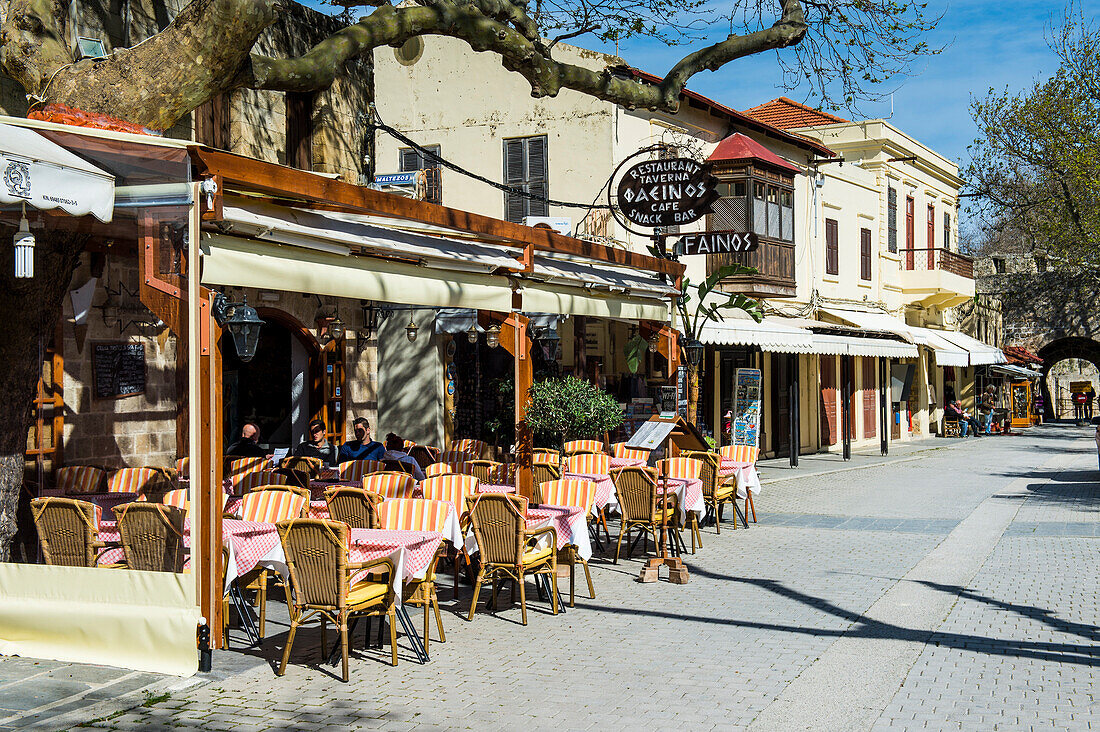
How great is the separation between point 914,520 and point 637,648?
7.77 metres

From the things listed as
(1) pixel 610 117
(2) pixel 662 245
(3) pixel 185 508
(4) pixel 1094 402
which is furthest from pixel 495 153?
(4) pixel 1094 402

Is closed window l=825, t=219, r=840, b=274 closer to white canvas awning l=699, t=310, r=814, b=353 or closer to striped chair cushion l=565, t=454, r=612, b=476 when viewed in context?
white canvas awning l=699, t=310, r=814, b=353

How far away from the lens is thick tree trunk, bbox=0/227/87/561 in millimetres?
7254

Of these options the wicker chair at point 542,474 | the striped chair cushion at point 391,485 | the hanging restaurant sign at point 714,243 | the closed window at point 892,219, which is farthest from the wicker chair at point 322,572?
the closed window at point 892,219

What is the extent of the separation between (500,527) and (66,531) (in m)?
3.05

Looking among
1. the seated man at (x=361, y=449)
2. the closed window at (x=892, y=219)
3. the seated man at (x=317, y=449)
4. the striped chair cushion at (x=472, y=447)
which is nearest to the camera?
the seated man at (x=361, y=449)

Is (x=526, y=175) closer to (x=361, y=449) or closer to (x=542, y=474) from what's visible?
(x=361, y=449)

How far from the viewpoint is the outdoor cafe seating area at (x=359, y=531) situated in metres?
6.66

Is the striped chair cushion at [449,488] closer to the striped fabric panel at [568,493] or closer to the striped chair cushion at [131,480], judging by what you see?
the striped fabric panel at [568,493]

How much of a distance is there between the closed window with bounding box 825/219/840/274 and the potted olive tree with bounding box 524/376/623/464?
45.1 feet

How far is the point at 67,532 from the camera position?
22.7 feet

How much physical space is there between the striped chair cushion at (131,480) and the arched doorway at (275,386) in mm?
4698

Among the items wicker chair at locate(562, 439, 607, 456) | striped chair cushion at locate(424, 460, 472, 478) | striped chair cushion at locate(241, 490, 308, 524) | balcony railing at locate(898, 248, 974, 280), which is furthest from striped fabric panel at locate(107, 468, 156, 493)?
balcony railing at locate(898, 248, 974, 280)

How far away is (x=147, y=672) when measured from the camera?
6.33 metres
